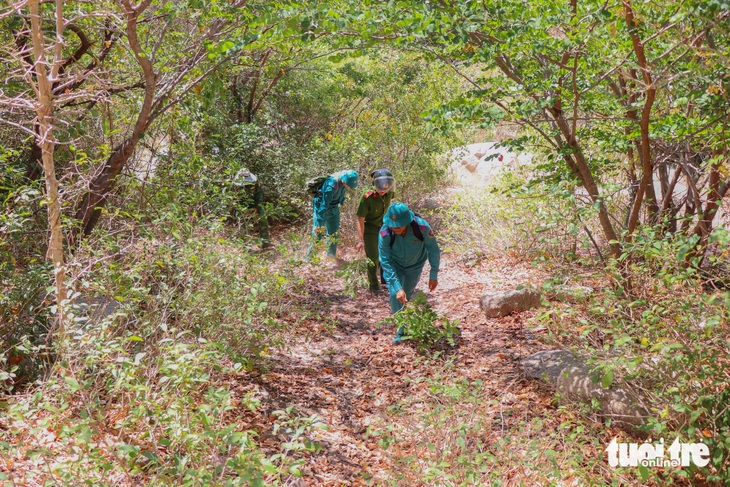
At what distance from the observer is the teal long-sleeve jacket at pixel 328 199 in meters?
8.03

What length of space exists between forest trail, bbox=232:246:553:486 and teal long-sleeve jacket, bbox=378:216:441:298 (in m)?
0.54

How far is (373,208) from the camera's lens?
7.14m

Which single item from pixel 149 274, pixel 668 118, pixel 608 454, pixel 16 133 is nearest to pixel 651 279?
pixel 608 454

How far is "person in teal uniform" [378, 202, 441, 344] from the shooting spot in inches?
219

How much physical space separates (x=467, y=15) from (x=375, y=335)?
345 cm

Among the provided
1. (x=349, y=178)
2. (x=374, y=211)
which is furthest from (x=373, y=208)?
(x=349, y=178)

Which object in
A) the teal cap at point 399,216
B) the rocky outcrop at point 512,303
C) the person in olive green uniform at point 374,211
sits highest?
the person in olive green uniform at point 374,211

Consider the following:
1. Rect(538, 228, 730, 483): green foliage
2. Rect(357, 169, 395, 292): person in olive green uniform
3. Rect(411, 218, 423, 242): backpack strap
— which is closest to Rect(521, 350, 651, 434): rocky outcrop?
Rect(538, 228, 730, 483): green foliage

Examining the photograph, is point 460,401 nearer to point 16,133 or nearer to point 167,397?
point 167,397

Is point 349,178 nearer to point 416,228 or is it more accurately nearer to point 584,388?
point 416,228

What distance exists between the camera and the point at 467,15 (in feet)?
13.9

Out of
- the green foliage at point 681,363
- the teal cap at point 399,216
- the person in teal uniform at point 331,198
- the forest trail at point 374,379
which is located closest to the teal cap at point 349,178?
the person in teal uniform at point 331,198

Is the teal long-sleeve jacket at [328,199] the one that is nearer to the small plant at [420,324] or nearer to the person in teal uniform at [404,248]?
the person in teal uniform at [404,248]

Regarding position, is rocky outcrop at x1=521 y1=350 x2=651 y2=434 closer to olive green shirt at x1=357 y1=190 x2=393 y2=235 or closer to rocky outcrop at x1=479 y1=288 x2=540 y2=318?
rocky outcrop at x1=479 y1=288 x2=540 y2=318
